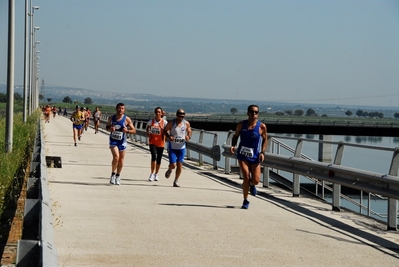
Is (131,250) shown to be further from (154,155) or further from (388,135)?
(388,135)

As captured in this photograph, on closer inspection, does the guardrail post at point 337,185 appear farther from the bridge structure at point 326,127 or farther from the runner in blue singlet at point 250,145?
the bridge structure at point 326,127

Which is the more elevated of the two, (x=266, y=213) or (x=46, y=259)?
(x=46, y=259)

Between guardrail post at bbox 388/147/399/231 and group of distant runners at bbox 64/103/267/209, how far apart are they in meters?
2.59

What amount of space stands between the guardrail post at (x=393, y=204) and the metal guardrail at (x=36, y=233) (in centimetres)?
515

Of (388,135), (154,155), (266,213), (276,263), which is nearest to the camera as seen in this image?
(276,263)

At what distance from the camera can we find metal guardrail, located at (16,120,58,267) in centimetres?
609

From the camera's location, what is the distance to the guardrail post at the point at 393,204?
41.2 ft

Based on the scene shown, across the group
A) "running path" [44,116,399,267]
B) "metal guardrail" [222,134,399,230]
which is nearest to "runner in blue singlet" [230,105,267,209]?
"running path" [44,116,399,267]

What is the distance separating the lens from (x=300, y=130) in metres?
116

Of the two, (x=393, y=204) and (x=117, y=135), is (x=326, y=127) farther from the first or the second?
(x=393, y=204)

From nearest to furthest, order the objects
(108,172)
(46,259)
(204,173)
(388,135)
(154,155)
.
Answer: (46,259), (154,155), (108,172), (204,173), (388,135)

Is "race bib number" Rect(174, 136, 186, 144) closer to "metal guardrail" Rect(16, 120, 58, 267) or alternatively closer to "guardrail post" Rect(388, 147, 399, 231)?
"metal guardrail" Rect(16, 120, 58, 267)

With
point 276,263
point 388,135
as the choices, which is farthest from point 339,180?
point 388,135

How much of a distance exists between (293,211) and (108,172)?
8.51 meters
